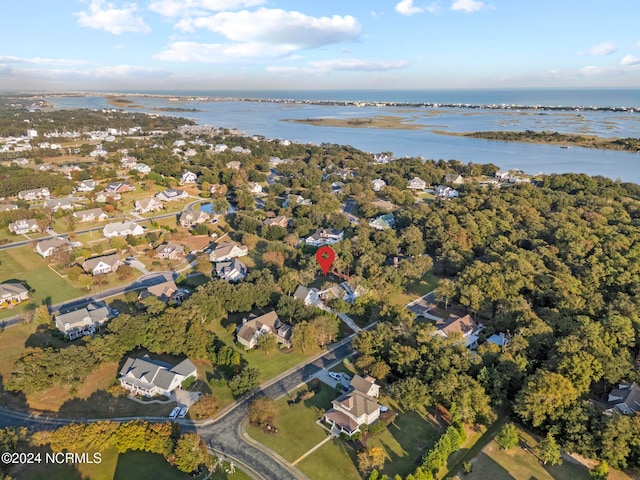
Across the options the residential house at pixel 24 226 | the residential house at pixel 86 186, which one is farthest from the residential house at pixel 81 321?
the residential house at pixel 86 186

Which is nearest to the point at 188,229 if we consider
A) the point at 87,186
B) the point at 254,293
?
the point at 254,293

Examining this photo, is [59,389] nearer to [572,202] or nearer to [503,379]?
Result: [503,379]

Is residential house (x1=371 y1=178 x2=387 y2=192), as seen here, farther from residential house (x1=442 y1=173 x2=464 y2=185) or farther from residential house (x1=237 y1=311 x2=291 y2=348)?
residential house (x1=237 y1=311 x2=291 y2=348)

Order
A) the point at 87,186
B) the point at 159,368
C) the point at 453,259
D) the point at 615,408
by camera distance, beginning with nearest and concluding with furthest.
Result: the point at 615,408 → the point at 159,368 → the point at 453,259 → the point at 87,186

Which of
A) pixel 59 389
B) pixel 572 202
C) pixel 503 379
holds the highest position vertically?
pixel 572 202

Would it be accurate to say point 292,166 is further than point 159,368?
Yes

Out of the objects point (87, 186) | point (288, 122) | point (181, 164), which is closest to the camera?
point (87, 186)

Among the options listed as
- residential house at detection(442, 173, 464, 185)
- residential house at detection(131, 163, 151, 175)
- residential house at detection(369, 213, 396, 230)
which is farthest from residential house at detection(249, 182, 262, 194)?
residential house at detection(442, 173, 464, 185)
